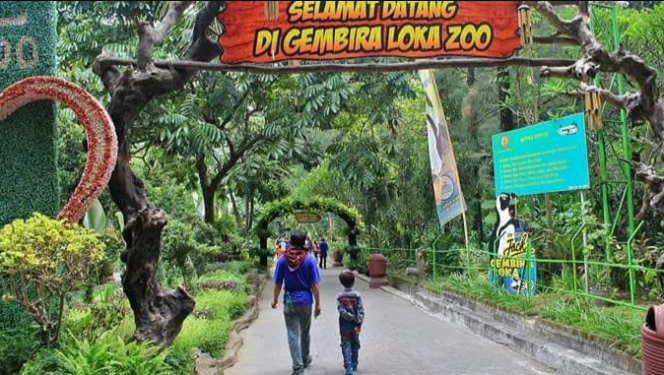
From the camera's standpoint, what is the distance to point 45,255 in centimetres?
593

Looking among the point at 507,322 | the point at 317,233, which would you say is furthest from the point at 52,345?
the point at 317,233

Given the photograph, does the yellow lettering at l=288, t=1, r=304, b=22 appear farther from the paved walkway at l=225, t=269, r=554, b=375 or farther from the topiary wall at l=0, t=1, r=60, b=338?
the paved walkway at l=225, t=269, r=554, b=375

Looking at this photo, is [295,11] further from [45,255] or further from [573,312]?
[573,312]

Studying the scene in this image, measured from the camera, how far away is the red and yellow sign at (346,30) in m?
7.14

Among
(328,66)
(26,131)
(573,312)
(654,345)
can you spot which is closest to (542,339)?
(573,312)

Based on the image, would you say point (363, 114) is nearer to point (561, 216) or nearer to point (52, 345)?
point (561, 216)

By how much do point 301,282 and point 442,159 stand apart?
317 inches

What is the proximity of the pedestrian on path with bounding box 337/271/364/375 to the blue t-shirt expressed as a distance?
0.37 metres

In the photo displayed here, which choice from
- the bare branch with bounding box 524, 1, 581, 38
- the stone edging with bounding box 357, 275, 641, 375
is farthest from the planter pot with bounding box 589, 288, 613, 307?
the bare branch with bounding box 524, 1, 581, 38

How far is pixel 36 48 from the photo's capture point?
785cm

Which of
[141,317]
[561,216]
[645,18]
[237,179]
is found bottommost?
[141,317]

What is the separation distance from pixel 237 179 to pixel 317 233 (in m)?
35.4

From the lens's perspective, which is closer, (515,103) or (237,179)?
(515,103)

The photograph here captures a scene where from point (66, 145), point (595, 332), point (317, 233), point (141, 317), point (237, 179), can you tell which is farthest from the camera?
point (317, 233)
